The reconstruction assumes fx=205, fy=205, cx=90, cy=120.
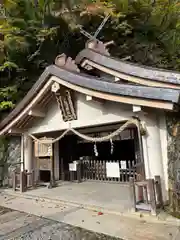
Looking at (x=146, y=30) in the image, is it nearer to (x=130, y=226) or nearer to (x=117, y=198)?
(x=117, y=198)

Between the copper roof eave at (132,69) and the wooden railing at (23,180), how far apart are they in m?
5.26

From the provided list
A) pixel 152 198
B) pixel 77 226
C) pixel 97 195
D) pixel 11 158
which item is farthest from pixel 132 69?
pixel 11 158

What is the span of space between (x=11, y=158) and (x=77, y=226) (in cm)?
680

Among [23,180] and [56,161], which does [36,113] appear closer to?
[23,180]

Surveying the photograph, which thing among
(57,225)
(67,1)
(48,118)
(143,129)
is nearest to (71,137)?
(48,118)

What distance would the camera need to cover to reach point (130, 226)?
178 inches

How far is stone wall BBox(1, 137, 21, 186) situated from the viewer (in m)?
10.2

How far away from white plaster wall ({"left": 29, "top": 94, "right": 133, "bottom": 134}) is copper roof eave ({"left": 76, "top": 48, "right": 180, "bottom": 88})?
1.45 meters

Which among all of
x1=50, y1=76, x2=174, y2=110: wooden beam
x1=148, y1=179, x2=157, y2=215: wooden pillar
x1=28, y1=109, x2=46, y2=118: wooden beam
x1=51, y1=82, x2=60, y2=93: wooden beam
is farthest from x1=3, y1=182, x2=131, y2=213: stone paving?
x1=51, y1=82, x2=60, y2=93: wooden beam

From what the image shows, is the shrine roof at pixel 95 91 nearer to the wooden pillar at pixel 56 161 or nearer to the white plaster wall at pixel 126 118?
the white plaster wall at pixel 126 118

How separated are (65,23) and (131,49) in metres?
4.46

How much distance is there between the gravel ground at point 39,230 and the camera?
13.8 ft

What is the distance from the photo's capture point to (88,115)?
7289mm

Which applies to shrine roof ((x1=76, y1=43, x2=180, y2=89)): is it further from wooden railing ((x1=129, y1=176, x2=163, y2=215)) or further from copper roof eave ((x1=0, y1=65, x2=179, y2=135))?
wooden railing ((x1=129, y1=176, x2=163, y2=215))
